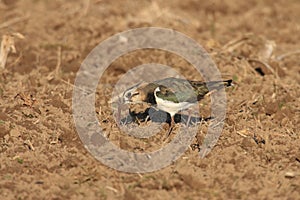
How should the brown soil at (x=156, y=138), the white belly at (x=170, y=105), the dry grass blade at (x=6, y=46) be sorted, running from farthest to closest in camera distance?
the dry grass blade at (x=6, y=46), the white belly at (x=170, y=105), the brown soil at (x=156, y=138)

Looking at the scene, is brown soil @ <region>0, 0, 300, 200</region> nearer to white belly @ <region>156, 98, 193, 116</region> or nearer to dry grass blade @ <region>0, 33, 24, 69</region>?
dry grass blade @ <region>0, 33, 24, 69</region>

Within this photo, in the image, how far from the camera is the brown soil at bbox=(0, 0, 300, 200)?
259 inches

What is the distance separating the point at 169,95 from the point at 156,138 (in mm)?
599

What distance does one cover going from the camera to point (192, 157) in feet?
23.4

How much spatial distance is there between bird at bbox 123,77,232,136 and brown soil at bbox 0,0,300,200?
0.45 metres

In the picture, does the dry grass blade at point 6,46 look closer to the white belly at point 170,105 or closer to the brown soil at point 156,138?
the brown soil at point 156,138

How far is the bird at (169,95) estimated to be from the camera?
24.8 feet

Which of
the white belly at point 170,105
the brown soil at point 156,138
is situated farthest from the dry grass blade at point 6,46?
the white belly at point 170,105

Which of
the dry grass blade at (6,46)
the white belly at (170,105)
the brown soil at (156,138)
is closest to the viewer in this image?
the brown soil at (156,138)

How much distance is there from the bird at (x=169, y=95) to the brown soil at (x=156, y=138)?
0.45m

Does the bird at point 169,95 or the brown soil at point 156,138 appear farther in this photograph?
the bird at point 169,95

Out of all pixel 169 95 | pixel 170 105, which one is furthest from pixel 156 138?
pixel 169 95

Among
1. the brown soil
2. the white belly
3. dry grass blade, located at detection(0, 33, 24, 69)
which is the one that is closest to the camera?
the brown soil

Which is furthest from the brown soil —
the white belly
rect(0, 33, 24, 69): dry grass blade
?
the white belly
